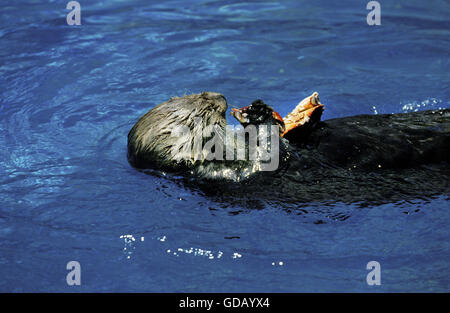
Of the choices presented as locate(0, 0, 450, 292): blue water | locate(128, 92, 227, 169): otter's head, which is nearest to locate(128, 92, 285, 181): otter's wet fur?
locate(128, 92, 227, 169): otter's head

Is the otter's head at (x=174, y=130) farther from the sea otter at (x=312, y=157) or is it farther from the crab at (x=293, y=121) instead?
the crab at (x=293, y=121)

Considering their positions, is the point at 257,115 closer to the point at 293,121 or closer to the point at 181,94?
the point at 293,121

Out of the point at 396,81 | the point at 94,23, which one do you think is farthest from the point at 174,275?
the point at 94,23

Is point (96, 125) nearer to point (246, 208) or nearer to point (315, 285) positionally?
point (246, 208)

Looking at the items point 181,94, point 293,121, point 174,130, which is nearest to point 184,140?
point 174,130

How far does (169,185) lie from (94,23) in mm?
4862

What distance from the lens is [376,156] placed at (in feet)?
12.7

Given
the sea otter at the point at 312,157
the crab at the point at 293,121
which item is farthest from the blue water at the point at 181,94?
the crab at the point at 293,121

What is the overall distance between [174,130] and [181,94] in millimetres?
2042

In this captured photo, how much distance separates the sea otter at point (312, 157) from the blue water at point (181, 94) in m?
0.13

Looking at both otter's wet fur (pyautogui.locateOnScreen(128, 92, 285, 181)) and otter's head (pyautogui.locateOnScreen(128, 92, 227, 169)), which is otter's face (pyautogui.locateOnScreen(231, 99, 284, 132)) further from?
otter's head (pyautogui.locateOnScreen(128, 92, 227, 169))

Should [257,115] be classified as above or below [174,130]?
above

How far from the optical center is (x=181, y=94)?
19.3 feet

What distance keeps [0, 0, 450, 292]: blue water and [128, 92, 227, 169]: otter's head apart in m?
0.20
